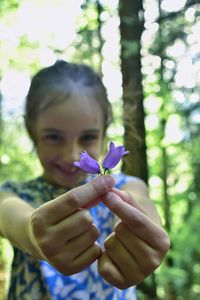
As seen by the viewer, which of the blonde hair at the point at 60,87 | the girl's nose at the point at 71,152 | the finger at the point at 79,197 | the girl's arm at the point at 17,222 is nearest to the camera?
the finger at the point at 79,197

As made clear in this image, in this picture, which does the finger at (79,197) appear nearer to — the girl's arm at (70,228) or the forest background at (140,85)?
the girl's arm at (70,228)

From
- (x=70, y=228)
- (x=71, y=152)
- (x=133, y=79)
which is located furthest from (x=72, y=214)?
(x=133, y=79)

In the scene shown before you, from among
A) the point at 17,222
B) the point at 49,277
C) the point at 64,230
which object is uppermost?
the point at 64,230

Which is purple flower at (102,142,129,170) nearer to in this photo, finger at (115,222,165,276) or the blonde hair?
finger at (115,222,165,276)

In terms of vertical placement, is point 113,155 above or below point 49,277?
above

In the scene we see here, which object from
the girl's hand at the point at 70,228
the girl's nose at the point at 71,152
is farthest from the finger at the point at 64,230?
the girl's nose at the point at 71,152

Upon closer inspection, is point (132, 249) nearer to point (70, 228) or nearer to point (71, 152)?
point (70, 228)

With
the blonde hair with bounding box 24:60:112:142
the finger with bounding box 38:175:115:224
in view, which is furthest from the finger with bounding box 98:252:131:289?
the blonde hair with bounding box 24:60:112:142
